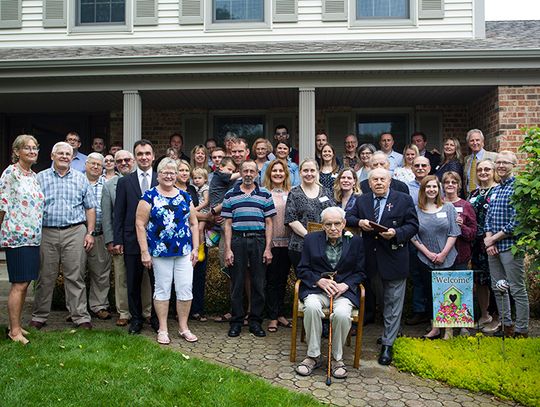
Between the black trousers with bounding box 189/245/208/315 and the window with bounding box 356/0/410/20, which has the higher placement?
the window with bounding box 356/0/410/20

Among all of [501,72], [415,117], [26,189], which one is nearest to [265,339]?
[26,189]

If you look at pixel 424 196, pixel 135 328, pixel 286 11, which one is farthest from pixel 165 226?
pixel 286 11

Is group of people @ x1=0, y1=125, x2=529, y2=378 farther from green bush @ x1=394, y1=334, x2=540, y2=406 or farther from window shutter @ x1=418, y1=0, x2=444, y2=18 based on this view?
window shutter @ x1=418, y1=0, x2=444, y2=18

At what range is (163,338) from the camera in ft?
15.9

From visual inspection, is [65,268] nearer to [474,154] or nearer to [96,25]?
[474,154]

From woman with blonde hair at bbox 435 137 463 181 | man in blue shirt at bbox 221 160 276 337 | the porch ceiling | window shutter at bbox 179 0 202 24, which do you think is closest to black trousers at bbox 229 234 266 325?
man in blue shirt at bbox 221 160 276 337

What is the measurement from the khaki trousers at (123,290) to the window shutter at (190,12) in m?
5.64

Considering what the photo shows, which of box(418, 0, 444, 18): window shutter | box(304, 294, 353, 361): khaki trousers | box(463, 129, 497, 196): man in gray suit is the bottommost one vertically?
box(304, 294, 353, 361): khaki trousers

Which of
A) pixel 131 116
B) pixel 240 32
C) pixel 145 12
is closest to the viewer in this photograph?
pixel 131 116

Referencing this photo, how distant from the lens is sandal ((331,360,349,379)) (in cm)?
412

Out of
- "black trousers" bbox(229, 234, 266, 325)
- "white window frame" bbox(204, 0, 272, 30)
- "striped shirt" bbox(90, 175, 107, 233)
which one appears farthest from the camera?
"white window frame" bbox(204, 0, 272, 30)

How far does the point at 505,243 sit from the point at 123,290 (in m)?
3.98

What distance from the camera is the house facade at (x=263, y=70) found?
7941mm

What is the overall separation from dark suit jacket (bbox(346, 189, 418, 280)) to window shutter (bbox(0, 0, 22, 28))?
27.3 feet
